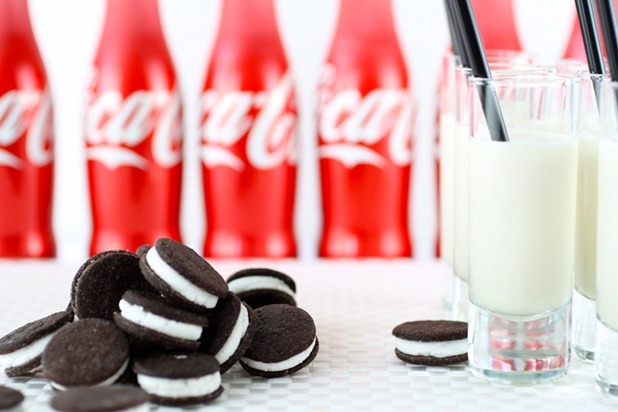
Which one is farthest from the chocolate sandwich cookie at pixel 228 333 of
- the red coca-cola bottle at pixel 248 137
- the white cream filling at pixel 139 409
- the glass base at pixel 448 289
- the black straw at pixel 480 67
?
the red coca-cola bottle at pixel 248 137

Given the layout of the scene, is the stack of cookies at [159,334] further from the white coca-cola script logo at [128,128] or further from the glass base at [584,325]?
the white coca-cola script logo at [128,128]

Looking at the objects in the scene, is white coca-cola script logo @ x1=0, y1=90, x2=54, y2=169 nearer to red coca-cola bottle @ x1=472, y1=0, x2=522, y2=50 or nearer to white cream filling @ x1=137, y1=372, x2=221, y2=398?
red coca-cola bottle @ x1=472, y1=0, x2=522, y2=50

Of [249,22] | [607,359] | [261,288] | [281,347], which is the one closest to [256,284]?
[261,288]

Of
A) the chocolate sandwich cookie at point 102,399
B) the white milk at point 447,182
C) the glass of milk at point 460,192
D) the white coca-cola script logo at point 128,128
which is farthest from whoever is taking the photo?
the white coca-cola script logo at point 128,128

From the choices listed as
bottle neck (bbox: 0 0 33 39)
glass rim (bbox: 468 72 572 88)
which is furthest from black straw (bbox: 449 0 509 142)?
bottle neck (bbox: 0 0 33 39)

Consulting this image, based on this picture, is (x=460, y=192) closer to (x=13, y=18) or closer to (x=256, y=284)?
(x=256, y=284)

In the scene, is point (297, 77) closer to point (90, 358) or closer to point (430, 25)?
point (430, 25)
